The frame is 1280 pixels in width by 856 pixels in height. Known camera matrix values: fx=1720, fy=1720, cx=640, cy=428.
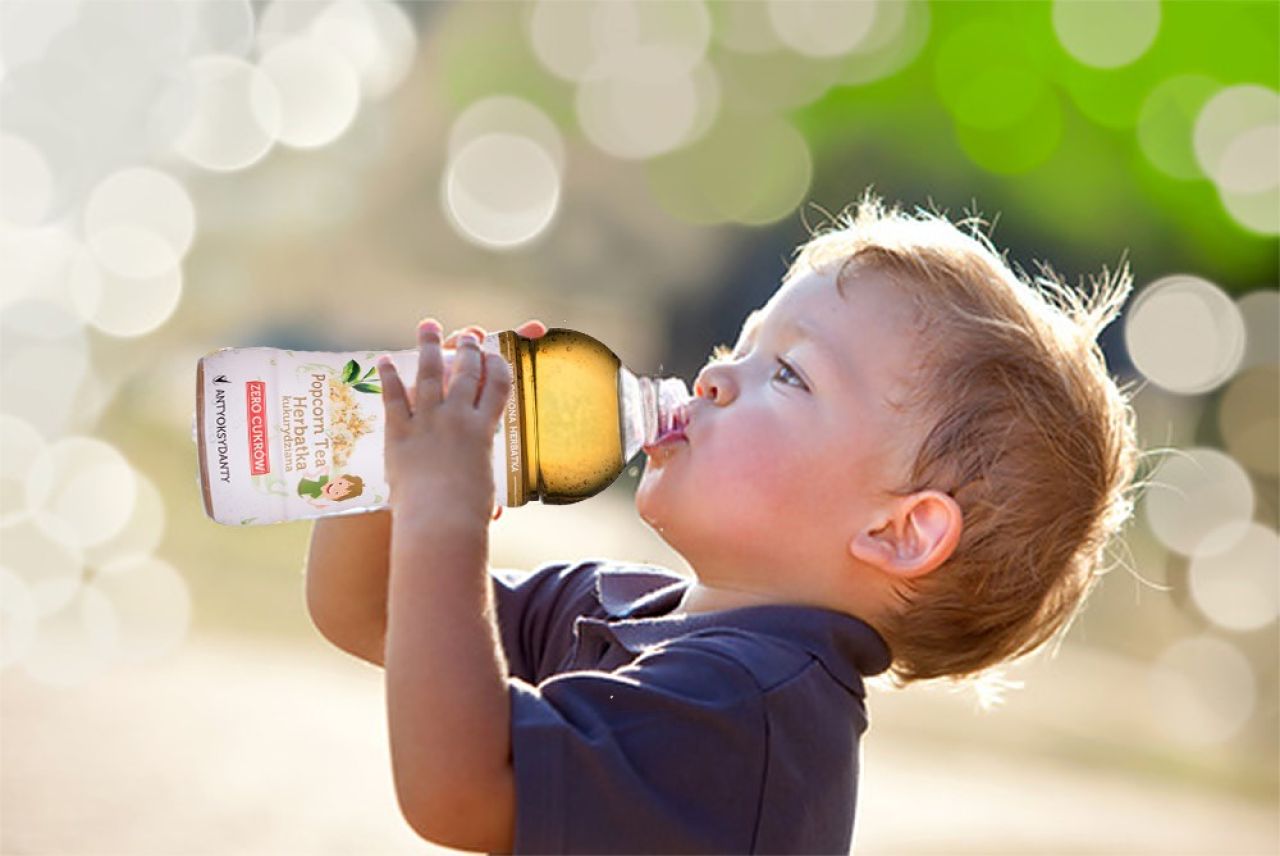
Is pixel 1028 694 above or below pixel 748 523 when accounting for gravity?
below

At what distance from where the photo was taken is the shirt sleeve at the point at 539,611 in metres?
1.67

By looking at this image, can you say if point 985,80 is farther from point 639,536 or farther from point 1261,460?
point 639,536

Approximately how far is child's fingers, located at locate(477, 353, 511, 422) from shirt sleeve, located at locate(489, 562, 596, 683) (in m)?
0.29

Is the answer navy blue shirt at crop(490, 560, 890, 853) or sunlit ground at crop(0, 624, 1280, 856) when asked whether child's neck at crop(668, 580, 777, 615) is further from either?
sunlit ground at crop(0, 624, 1280, 856)

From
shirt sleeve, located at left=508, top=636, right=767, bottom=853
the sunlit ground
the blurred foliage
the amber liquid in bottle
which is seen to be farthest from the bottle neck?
the blurred foliage

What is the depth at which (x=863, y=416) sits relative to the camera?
154 cm

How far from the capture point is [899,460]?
1540mm

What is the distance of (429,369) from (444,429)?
61 mm

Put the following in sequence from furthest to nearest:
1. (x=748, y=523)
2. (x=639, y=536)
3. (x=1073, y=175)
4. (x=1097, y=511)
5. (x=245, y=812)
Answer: (x=1073, y=175)
(x=639, y=536)
(x=245, y=812)
(x=1097, y=511)
(x=748, y=523)

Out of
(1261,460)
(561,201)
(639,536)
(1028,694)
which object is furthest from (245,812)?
(1261,460)

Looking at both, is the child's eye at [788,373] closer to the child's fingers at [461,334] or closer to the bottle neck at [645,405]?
the bottle neck at [645,405]

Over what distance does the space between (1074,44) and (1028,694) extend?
290 cm

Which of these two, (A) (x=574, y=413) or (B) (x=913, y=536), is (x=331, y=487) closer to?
(A) (x=574, y=413)

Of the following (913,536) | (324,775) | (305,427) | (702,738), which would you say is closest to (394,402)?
(305,427)
